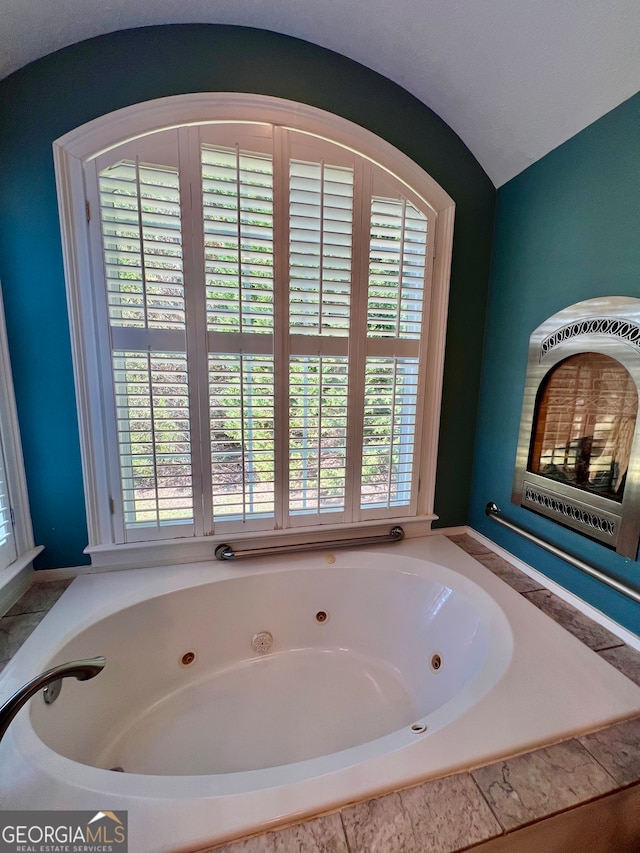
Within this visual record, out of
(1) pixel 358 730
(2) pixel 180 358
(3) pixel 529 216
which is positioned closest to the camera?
(1) pixel 358 730

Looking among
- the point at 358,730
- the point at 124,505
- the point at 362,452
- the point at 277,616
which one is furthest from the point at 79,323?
the point at 358,730

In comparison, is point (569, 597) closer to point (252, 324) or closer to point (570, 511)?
point (570, 511)

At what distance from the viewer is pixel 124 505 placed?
4.86 ft

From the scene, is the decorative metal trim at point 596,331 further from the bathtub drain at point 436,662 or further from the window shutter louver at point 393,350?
the bathtub drain at point 436,662

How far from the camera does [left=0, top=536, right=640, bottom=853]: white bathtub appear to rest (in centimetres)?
76

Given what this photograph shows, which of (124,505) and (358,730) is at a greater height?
(124,505)

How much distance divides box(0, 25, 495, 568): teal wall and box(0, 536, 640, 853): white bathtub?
1.70 ft

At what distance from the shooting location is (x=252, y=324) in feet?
4.82

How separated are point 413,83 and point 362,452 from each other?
1.62 meters

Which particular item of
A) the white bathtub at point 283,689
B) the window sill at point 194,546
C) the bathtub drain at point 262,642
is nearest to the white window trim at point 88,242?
the window sill at point 194,546

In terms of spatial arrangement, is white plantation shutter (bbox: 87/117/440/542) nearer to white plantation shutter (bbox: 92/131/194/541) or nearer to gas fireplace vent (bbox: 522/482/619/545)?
white plantation shutter (bbox: 92/131/194/541)

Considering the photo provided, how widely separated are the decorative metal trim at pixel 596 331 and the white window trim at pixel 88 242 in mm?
461

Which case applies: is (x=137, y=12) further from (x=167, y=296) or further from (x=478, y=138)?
(x=478, y=138)

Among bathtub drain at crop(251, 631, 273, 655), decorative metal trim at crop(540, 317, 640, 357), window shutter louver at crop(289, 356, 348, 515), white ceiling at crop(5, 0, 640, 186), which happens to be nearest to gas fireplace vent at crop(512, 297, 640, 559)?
decorative metal trim at crop(540, 317, 640, 357)
